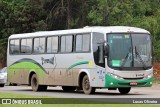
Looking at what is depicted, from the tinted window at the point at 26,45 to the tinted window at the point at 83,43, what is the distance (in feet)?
16.4

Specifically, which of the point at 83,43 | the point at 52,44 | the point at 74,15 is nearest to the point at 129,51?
the point at 83,43

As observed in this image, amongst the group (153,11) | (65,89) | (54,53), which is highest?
(153,11)

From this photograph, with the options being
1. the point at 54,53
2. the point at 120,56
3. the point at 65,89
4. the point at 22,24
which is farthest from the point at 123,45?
the point at 22,24

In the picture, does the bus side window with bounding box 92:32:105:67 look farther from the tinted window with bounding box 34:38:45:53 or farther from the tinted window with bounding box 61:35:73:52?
the tinted window with bounding box 34:38:45:53

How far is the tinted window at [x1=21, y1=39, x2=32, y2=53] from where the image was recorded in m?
32.1

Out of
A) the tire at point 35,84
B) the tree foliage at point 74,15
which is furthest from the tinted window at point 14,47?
the tree foliage at point 74,15

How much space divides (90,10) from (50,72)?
19585 mm

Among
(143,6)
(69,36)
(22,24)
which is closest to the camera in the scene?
(69,36)

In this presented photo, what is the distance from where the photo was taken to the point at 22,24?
52125mm

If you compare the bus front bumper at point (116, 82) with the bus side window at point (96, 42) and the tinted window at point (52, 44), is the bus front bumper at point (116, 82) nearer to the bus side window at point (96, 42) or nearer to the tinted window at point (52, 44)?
the bus side window at point (96, 42)

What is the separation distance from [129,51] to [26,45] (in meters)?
8.32

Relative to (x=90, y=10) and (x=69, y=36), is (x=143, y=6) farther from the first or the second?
(x=69, y=36)

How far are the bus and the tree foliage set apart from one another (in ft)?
52.4

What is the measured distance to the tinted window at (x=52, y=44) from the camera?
2967cm
